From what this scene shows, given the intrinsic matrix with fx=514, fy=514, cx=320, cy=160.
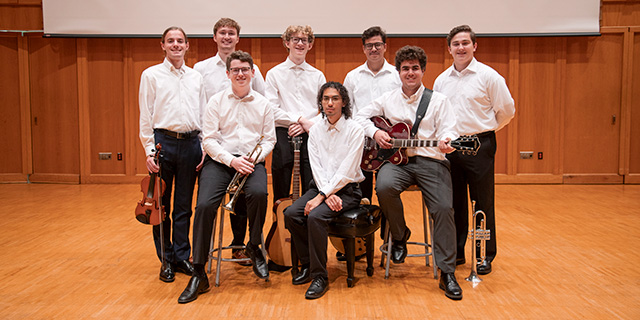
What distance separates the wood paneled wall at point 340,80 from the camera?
25.1 ft

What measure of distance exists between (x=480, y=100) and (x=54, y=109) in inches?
267

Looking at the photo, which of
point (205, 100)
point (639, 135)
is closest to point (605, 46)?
point (639, 135)

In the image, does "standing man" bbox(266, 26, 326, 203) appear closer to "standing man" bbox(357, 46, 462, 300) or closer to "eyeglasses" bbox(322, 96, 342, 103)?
"eyeglasses" bbox(322, 96, 342, 103)

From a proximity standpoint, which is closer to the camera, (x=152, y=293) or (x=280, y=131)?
(x=152, y=293)

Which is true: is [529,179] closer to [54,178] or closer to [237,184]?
[237,184]

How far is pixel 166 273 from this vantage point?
351cm

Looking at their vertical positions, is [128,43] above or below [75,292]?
above

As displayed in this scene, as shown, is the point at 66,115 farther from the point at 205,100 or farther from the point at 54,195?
the point at 205,100

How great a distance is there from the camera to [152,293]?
129 inches

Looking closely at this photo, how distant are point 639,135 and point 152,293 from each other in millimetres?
7505

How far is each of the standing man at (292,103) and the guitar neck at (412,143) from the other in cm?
74

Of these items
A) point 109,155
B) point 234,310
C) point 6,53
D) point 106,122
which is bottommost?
point 234,310

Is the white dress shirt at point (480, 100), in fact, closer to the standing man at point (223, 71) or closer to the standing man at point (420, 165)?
the standing man at point (420, 165)

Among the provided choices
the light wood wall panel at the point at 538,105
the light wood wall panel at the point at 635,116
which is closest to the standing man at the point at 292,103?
the light wood wall panel at the point at 538,105
